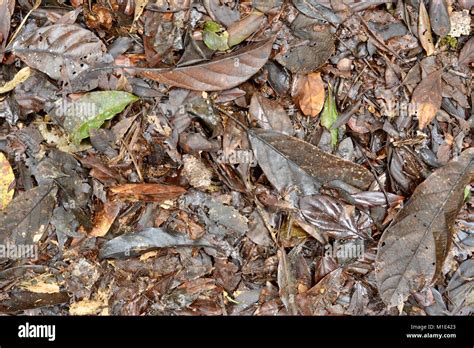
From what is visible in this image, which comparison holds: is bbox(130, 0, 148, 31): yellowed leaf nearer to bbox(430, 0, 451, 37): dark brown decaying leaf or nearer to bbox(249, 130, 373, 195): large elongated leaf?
bbox(249, 130, 373, 195): large elongated leaf

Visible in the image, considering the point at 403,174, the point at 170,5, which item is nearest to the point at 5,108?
the point at 170,5

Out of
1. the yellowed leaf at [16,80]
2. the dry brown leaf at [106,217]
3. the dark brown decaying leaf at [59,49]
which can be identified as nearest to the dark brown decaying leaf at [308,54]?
the dark brown decaying leaf at [59,49]

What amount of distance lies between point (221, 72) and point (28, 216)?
1023 mm

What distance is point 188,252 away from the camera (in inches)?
84.2

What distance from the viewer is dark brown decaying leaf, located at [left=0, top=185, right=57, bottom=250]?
204 centimetres

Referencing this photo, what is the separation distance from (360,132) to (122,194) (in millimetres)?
1073

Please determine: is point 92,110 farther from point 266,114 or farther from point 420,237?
point 420,237

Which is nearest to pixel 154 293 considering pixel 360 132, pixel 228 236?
pixel 228 236

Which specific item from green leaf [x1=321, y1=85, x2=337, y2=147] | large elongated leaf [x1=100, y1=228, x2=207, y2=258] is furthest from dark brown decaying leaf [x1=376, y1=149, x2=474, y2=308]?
large elongated leaf [x1=100, y1=228, x2=207, y2=258]

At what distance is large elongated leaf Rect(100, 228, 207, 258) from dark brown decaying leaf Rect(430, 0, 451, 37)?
146cm

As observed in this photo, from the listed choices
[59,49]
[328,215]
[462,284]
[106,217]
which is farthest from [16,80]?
[462,284]

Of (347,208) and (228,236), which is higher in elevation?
(347,208)

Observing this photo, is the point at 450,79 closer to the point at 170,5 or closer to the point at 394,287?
the point at 394,287
